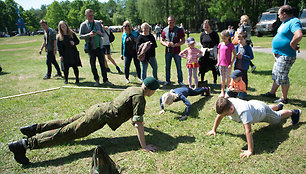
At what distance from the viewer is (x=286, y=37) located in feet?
15.0

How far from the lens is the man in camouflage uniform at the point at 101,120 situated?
3316 millimetres

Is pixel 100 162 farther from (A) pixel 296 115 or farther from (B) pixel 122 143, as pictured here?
(A) pixel 296 115

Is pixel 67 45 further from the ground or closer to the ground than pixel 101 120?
further from the ground

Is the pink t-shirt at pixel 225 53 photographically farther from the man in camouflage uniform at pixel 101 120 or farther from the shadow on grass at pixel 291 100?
the man in camouflage uniform at pixel 101 120

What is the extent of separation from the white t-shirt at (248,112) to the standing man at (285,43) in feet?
5.53

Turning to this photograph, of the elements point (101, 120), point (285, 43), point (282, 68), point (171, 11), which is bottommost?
point (101, 120)

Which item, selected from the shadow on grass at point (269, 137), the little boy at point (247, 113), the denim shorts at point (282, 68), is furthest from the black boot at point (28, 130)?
the denim shorts at point (282, 68)

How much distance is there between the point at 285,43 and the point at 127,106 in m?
3.73

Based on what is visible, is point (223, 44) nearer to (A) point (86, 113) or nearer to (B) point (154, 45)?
(B) point (154, 45)

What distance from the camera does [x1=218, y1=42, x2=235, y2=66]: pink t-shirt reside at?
5.35m

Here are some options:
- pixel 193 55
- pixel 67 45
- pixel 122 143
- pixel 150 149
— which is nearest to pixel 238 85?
pixel 193 55

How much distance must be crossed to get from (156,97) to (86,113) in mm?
2762

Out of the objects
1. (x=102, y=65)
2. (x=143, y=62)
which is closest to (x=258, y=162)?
(x=143, y=62)

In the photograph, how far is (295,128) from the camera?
3895 millimetres
